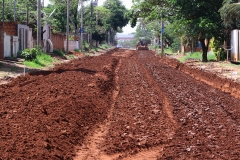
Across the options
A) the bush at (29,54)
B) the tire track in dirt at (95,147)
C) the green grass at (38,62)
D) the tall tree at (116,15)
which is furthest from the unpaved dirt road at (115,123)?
the tall tree at (116,15)

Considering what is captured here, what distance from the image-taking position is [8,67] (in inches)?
851

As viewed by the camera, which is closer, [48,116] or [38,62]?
[48,116]

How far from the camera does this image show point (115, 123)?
31.3ft

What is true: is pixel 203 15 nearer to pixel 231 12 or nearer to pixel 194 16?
pixel 194 16

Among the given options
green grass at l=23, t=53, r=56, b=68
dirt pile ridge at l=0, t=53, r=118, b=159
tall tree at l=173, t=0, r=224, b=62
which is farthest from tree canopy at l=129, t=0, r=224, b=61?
dirt pile ridge at l=0, t=53, r=118, b=159

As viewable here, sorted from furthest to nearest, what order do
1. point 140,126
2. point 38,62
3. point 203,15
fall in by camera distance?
1. point 203,15
2. point 38,62
3. point 140,126

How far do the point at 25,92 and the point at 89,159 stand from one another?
22.2 ft

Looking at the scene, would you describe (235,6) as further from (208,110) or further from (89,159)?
(89,159)

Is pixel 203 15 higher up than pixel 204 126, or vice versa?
pixel 203 15

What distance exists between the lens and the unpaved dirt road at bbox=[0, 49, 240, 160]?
689cm

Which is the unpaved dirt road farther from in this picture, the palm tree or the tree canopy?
the tree canopy

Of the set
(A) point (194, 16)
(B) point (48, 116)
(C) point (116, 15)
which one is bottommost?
Result: (B) point (48, 116)

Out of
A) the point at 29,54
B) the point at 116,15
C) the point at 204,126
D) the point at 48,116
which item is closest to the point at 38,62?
the point at 29,54

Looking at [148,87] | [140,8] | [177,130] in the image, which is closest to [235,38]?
[140,8]
